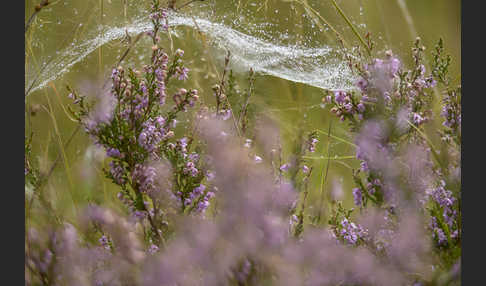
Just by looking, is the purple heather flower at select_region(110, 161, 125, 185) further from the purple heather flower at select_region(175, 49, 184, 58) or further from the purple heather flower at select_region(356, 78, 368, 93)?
the purple heather flower at select_region(356, 78, 368, 93)

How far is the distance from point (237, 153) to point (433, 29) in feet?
3.38

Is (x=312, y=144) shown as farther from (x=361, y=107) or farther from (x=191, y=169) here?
(x=191, y=169)

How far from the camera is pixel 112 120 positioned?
1.98m

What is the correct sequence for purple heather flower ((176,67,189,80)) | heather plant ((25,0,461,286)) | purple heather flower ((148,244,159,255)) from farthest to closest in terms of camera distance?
purple heather flower ((176,67,189,80)) < purple heather flower ((148,244,159,255)) < heather plant ((25,0,461,286))

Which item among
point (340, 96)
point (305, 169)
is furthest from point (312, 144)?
point (340, 96)

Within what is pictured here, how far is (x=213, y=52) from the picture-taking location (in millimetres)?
2156

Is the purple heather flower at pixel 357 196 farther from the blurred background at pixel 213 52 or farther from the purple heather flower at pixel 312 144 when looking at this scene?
the purple heather flower at pixel 312 144

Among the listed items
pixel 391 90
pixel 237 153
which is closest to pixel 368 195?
pixel 391 90

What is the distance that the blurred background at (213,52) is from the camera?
2.03 meters

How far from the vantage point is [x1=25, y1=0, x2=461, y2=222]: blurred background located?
2.03 meters

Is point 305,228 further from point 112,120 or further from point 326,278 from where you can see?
point 112,120

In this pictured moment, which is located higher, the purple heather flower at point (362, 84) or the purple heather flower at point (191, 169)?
the purple heather flower at point (362, 84)

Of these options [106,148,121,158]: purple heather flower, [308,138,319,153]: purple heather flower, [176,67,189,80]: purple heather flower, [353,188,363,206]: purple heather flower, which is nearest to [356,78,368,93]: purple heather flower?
[308,138,319,153]: purple heather flower

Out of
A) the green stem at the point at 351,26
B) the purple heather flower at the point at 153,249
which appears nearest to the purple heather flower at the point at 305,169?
the green stem at the point at 351,26
